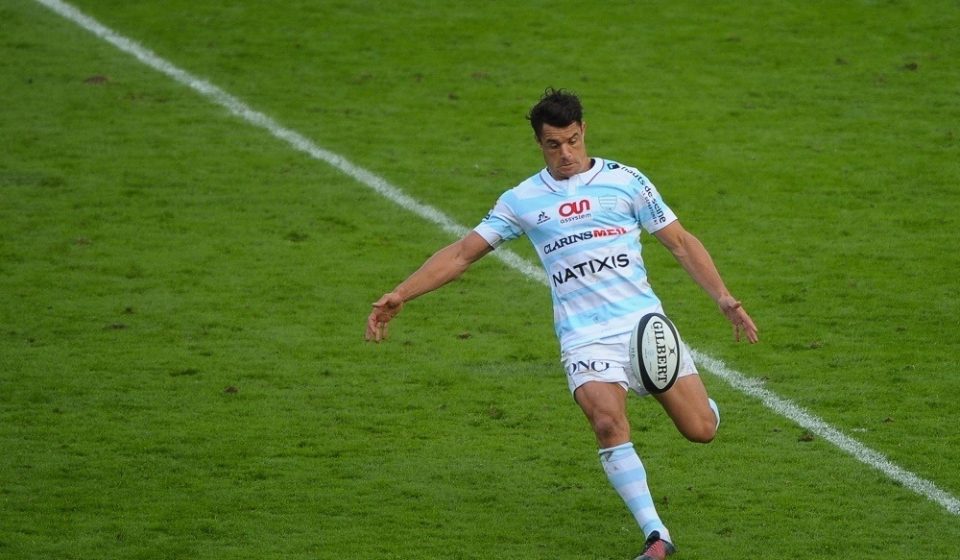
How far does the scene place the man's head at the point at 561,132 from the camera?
285 inches

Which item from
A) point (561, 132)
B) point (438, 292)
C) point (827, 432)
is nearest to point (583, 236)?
point (561, 132)

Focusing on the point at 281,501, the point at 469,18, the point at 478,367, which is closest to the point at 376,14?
the point at 469,18

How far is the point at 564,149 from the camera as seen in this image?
24.1 feet

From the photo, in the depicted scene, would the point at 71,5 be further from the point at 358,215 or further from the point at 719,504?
the point at 719,504

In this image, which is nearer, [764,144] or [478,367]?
[478,367]

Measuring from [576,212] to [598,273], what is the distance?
307mm

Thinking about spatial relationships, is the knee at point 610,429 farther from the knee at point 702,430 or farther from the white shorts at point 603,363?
the knee at point 702,430

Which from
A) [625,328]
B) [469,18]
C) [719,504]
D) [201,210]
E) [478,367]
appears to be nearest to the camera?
[625,328]

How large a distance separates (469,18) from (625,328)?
34.1 ft

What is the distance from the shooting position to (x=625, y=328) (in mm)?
7266

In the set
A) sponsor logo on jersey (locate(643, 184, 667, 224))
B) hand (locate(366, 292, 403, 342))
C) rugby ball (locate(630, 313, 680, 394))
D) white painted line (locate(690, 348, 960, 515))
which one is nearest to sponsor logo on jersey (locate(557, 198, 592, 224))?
sponsor logo on jersey (locate(643, 184, 667, 224))

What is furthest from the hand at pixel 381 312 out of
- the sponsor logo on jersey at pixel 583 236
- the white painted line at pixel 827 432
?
the white painted line at pixel 827 432

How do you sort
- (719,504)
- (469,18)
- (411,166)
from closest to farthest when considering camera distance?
1. (719,504)
2. (411,166)
3. (469,18)

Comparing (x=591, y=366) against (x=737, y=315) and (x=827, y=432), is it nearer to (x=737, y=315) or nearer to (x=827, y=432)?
(x=737, y=315)
